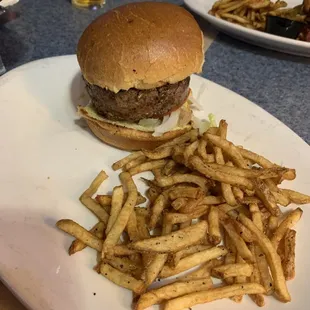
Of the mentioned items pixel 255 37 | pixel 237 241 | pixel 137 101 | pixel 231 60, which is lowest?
pixel 231 60

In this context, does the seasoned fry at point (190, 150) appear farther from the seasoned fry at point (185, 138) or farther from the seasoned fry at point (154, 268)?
the seasoned fry at point (154, 268)

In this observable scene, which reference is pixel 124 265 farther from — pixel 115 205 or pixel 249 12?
pixel 249 12

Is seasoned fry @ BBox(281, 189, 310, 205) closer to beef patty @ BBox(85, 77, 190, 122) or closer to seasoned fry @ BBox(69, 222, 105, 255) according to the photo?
beef patty @ BBox(85, 77, 190, 122)

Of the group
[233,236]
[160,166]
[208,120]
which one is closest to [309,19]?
[208,120]

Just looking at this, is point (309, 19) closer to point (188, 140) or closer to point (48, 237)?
point (188, 140)

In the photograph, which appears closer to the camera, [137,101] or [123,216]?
[123,216]

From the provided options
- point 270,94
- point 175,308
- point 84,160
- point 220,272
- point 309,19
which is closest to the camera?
point 175,308

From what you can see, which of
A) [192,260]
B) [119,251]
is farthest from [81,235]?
[192,260]
